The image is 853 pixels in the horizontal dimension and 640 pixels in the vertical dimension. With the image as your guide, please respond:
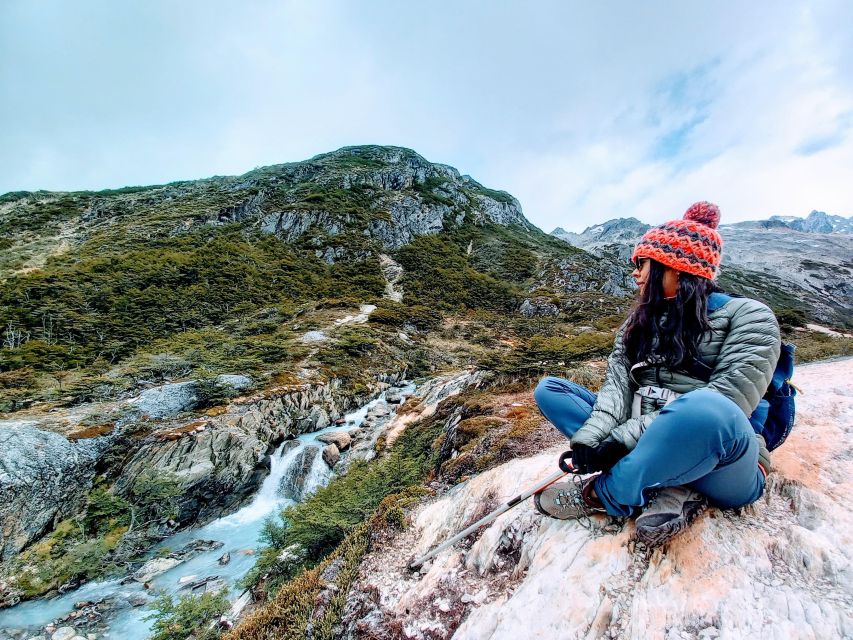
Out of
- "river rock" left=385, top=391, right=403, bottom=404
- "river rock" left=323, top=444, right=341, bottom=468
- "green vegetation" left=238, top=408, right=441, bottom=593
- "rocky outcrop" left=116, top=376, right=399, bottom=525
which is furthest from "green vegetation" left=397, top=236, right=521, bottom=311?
"green vegetation" left=238, top=408, right=441, bottom=593

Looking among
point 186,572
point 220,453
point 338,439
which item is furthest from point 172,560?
point 338,439

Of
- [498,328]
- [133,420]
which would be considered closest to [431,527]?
[133,420]

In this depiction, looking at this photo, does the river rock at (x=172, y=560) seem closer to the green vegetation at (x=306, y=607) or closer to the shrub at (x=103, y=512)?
the shrub at (x=103, y=512)

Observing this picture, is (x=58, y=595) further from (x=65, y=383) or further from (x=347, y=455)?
(x=65, y=383)

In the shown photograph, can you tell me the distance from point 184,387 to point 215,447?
3.44 metres

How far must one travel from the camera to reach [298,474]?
11797mm

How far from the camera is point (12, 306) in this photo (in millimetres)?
23547

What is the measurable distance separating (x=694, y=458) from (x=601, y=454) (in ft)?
1.58

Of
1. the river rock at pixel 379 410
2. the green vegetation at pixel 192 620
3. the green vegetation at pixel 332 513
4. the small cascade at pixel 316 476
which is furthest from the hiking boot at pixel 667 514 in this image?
the river rock at pixel 379 410

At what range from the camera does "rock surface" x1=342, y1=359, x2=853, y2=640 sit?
164 centimetres

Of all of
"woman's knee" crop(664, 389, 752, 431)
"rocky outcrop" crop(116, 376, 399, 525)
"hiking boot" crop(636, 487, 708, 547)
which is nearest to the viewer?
"woman's knee" crop(664, 389, 752, 431)

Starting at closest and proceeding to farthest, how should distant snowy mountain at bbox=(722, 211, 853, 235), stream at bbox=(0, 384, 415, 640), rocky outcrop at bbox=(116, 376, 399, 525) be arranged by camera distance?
stream at bbox=(0, 384, 415, 640)
rocky outcrop at bbox=(116, 376, 399, 525)
distant snowy mountain at bbox=(722, 211, 853, 235)

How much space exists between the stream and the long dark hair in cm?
811

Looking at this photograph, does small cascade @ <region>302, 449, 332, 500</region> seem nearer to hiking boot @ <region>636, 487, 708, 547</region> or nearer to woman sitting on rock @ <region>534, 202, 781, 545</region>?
woman sitting on rock @ <region>534, 202, 781, 545</region>
